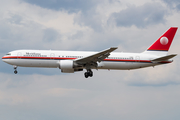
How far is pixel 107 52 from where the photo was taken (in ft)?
130

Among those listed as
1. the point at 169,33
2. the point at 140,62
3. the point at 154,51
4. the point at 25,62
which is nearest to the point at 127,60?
the point at 140,62

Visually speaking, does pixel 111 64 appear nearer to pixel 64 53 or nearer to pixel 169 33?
pixel 64 53

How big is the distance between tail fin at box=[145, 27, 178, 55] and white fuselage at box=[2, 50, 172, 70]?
2.20 meters

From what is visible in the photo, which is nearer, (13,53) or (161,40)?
(13,53)

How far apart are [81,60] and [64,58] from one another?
119 inches

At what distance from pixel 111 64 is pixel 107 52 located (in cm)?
447

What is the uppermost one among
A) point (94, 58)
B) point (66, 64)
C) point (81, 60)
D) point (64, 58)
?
point (64, 58)

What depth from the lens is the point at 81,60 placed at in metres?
41.5

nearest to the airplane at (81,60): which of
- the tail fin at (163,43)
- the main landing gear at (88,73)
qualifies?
the main landing gear at (88,73)

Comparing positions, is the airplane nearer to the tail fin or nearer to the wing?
the wing

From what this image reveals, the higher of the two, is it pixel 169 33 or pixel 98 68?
pixel 169 33

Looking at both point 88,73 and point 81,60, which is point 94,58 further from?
point 88,73

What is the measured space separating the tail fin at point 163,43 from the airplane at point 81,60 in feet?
3.70

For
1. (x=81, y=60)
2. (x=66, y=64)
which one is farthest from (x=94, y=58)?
(x=66, y=64)
